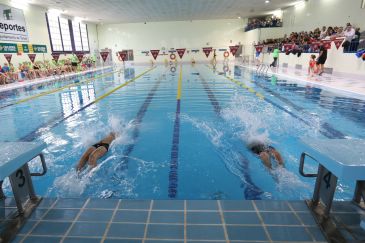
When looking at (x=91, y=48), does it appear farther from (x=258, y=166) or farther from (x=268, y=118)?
(x=258, y=166)

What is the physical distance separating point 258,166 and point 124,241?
2.08 m

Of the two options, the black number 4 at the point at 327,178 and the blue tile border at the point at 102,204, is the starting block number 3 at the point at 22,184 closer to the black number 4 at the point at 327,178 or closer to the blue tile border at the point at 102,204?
the blue tile border at the point at 102,204

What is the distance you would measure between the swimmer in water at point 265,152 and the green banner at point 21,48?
13319 mm

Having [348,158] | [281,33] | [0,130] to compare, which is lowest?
[0,130]

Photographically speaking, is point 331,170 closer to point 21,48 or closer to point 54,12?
point 21,48

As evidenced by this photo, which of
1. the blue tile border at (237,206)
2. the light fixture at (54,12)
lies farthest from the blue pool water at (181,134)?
the light fixture at (54,12)

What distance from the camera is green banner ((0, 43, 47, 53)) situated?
1242 centimetres

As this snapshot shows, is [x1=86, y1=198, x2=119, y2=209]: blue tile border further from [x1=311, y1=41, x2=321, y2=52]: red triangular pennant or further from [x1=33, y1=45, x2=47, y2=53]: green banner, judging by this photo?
[x1=33, y1=45, x2=47, y2=53]: green banner

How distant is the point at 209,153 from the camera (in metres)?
3.54

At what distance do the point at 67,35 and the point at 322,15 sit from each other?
17194 millimetres

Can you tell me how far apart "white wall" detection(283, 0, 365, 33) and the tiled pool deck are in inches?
516

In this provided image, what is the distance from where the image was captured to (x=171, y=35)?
2525cm

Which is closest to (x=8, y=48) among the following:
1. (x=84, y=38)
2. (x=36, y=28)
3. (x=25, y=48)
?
(x=25, y=48)

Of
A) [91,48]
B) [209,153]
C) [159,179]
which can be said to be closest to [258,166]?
[209,153]
